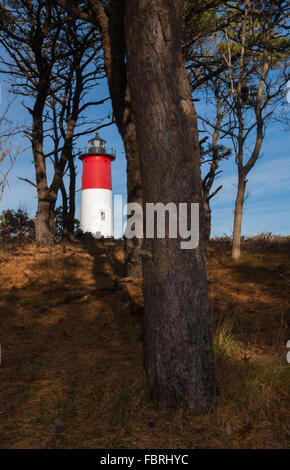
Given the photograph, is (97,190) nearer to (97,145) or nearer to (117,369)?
(97,145)

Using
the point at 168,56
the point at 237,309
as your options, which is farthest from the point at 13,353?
the point at 168,56

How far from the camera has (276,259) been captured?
8742 millimetres

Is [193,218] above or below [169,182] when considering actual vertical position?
Answer: below

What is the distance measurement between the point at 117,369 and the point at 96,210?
20702 millimetres

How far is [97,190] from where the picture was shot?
24.6 metres

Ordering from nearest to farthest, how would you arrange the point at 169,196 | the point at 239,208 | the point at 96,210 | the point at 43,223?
the point at 169,196 < the point at 239,208 < the point at 43,223 < the point at 96,210

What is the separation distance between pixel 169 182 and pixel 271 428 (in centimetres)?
230

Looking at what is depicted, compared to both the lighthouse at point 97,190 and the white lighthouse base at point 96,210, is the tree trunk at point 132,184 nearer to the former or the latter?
the white lighthouse base at point 96,210

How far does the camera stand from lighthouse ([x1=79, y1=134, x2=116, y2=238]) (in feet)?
80.3

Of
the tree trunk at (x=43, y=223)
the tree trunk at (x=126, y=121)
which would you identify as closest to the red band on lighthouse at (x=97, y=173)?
the tree trunk at (x=43, y=223)

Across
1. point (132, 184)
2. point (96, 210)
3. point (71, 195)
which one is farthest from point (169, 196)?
point (96, 210)

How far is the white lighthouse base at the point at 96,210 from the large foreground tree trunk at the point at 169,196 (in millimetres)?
20652

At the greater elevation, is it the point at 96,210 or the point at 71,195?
the point at 96,210
